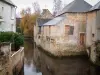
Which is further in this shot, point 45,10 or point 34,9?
point 34,9

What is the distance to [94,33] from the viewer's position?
979 inches

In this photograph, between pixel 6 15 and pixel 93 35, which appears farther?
pixel 6 15

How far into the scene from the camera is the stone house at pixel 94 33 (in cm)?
2284

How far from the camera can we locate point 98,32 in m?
23.9

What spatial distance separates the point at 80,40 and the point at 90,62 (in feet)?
→ 17.8

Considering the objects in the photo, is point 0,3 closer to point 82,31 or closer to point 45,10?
point 82,31

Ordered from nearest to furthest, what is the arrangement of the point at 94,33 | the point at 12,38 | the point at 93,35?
the point at 12,38, the point at 94,33, the point at 93,35

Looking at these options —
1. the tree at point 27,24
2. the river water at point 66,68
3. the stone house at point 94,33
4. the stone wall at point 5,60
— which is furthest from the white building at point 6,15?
the tree at point 27,24

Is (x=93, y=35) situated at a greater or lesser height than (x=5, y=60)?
greater

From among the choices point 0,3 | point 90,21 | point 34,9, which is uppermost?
point 34,9

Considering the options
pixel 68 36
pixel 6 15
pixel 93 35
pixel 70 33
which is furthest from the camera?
pixel 70 33

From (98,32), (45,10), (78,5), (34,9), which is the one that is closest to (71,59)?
(98,32)

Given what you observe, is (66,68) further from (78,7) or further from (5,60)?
(78,7)

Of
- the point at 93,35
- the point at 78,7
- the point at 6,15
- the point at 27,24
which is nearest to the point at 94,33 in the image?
the point at 93,35
